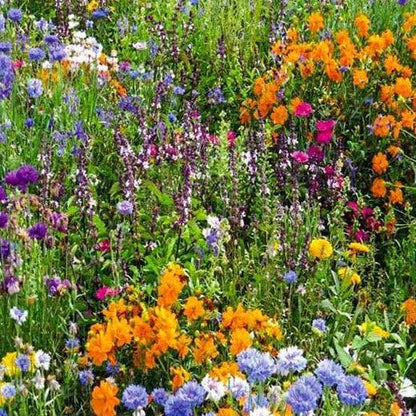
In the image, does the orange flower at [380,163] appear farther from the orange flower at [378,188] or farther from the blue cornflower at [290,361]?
the blue cornflower at [290,361]

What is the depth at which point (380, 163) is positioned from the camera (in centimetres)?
338

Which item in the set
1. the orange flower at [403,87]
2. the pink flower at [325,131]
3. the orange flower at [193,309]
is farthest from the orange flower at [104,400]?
the orange flower at [403,87]

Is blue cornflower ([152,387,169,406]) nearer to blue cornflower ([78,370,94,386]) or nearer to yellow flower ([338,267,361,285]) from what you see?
blue cornflower ([78,370,94,386])

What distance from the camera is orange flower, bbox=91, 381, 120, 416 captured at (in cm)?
193

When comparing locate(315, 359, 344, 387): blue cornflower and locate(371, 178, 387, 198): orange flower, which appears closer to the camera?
locate(315, 359, 344, 387): blue cornflower

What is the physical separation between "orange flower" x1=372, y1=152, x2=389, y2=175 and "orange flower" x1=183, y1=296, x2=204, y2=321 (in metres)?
1.40

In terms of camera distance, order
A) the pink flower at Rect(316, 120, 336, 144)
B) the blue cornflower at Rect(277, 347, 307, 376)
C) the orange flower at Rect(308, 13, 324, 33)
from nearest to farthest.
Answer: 1. the blue cornflower at Rect(277, 347, 307, 376)
2. the pink flower at Rect(316, 120, 336, 144)
3. the orange flower at Rect(308, 13, 324, 33)

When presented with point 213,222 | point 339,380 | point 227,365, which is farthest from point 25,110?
point 339,380

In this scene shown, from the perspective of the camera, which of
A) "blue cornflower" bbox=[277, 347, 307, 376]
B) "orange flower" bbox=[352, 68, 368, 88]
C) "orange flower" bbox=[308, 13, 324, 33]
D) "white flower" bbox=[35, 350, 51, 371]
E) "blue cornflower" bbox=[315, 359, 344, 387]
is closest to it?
"blue cornflower" bbox=[315, 359, 344, 387]

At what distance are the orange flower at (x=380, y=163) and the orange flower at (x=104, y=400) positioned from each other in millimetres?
1791

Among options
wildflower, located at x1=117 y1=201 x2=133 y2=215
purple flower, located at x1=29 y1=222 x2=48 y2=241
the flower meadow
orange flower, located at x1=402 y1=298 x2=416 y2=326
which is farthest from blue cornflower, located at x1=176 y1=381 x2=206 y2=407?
orange flower, located at x1=402 y1=298 x2=416 y2=326

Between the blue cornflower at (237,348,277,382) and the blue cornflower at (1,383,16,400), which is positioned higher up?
the blue cornflower at (237,348,277,382)

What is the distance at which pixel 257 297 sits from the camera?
2635mm

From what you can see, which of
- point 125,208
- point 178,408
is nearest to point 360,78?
point 125,208
